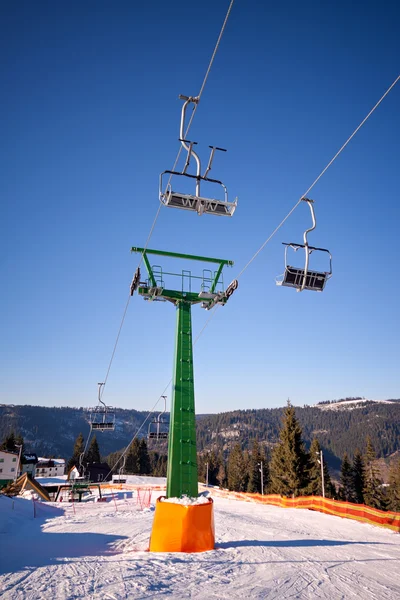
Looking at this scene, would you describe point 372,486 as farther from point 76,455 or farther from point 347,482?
point 76,455

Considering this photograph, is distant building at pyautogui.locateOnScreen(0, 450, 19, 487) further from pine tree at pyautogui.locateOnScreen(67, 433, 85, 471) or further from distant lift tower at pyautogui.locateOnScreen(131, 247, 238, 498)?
distant lift tower at pyautogui.locateOnScreen(131, 247, 238, 498)

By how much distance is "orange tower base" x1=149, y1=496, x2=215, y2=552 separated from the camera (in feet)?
35.2

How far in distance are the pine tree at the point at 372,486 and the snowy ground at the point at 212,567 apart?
50.5 metres

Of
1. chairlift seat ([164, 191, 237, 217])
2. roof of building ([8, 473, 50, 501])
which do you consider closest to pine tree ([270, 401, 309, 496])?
roof of building ([8, 473, 50, 501])

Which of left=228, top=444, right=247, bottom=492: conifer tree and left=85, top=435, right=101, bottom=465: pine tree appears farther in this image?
left=85, top=435, right=101, bottom=465: pine tree

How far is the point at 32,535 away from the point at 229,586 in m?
12.3

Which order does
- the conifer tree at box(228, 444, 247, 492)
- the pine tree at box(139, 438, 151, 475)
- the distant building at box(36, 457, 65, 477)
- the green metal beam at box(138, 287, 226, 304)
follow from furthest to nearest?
the pine tree at box(139, 438, 151, 475) → the distant building at box(36, 457, 65, 477) → the conifer tree at box(228, 444, 247, 492) → the green metal beam at box(138, 287, 226, 304)

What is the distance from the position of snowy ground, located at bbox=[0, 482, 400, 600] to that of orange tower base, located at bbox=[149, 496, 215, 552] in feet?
1.61

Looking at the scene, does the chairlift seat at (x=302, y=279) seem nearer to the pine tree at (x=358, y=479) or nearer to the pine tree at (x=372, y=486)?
the pine tree at (x=372, y=486)

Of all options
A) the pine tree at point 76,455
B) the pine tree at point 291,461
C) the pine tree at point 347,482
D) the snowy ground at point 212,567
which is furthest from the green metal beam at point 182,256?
the pine tree at point 76,455

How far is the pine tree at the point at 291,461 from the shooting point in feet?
149

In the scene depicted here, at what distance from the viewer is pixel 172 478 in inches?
489

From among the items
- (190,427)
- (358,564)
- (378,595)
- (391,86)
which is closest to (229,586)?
(378,595)

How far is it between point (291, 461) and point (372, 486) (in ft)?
75.9
